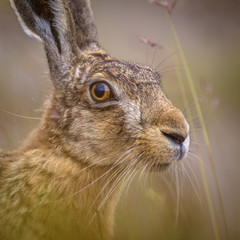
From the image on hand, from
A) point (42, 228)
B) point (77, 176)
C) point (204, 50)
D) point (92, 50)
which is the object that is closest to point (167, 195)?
point (77, 176)

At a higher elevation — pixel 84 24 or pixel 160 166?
pixel 84 24

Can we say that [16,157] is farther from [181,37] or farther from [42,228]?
[181,37]

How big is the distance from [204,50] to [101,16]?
4.80ft

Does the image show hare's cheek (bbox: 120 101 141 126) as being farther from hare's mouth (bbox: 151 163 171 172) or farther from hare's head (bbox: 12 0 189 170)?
hare's mouth (bbox: 151 163 171 172)

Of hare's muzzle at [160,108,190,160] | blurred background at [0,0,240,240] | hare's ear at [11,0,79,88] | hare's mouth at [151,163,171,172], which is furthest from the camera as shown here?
blurred background at [0,0,240,240]

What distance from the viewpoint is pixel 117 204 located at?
3.54 m

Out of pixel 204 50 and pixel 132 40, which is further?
pixel 204 50

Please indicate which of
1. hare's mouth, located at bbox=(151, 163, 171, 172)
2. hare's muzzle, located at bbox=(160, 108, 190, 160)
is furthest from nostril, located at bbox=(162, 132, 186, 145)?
hare's mouth, located at bbox=(151, 163, 171, 172)

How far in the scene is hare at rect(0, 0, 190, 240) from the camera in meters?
2.86

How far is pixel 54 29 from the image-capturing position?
3.27 metres

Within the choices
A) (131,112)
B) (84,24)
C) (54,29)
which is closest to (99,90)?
(131,112)

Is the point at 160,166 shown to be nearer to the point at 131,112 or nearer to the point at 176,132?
the point at 176,132

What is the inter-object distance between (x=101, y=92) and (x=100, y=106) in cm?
10

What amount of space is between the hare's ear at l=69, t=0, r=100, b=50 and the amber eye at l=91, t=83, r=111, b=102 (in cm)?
70
